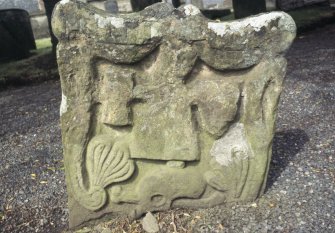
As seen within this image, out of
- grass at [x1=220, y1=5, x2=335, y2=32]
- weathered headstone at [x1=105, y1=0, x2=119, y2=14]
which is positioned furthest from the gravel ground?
weathered headstone at [x1=105, y1=0, x2=119, y2=14]

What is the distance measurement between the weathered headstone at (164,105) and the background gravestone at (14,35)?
8.01 m

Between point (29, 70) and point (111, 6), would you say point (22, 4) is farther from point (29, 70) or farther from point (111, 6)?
point (29, 70)

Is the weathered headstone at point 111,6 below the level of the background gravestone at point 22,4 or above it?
below

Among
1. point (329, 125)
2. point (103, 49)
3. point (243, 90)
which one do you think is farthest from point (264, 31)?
point (329, 125)

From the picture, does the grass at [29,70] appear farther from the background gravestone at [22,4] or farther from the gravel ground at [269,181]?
the background gravestone at [22,4]

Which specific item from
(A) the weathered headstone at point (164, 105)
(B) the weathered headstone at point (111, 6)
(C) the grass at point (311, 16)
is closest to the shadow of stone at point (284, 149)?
(A) the weathered headstone at point (164, 105)

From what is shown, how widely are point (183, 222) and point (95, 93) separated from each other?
4.10 feet

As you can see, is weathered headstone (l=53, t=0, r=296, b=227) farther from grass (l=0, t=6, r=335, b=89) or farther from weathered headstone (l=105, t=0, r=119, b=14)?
weathered headstone (l=105, t=0, r=119, b=14)

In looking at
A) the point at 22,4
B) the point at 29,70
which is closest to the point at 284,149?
the point at 29,70

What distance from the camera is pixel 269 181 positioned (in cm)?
396

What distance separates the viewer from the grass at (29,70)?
904 centimetres

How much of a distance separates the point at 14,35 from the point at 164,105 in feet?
28.1

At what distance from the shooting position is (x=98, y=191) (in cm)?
353

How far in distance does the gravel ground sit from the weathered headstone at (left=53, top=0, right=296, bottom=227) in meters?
0.20
